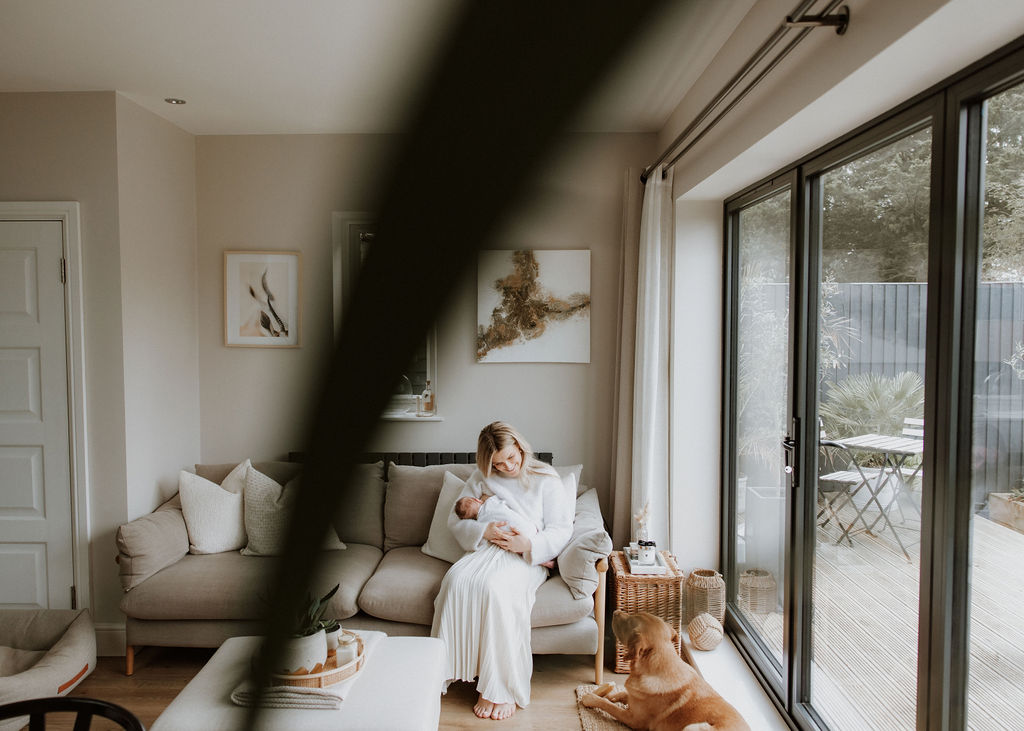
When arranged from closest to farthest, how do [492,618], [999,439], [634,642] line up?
[999,439]
[634,642]
[492,618]

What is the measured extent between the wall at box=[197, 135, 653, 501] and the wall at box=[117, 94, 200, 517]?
0.42 ft

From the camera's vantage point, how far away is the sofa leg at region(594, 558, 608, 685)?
2.64 m

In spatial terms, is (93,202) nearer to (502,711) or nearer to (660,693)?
(502,711)

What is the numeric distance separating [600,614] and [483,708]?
1.88 feet

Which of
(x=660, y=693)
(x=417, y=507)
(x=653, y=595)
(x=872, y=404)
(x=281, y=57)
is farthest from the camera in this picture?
(x=417, y=507)

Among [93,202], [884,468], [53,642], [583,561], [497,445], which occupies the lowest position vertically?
[53,642]

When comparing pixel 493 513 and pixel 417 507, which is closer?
pixel 493 513

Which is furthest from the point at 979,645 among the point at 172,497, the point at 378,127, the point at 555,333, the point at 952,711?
the point at 172,497

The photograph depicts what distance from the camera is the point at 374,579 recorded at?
8.72 feet

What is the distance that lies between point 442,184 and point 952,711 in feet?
6.13

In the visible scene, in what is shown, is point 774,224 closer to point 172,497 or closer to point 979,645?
point 979,645

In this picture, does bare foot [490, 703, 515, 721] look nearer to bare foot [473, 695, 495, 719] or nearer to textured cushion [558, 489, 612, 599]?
bare foot [473, 695, 495, 719]

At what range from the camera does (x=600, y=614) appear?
267cm

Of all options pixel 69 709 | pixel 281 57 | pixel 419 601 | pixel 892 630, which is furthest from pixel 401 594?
pixel 281 57
